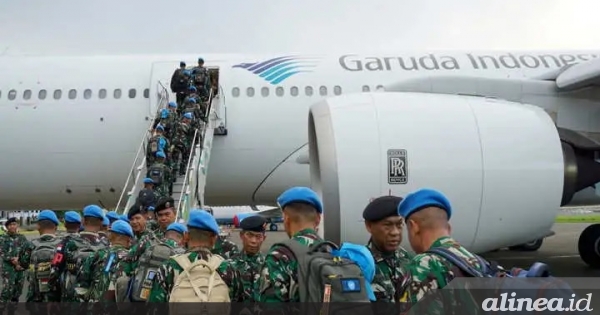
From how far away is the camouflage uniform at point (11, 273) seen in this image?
6.99 metres

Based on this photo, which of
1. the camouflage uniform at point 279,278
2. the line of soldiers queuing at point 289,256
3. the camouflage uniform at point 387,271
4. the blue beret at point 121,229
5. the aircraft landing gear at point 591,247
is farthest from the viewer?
the aircraft landing gear at point 591,247

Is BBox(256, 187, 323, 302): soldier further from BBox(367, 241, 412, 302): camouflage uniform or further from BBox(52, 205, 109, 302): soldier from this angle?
BBox(52, 205, 109, 302): soldier

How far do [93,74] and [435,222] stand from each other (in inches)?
383

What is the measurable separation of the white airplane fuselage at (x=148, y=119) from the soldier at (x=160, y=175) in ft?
5.37

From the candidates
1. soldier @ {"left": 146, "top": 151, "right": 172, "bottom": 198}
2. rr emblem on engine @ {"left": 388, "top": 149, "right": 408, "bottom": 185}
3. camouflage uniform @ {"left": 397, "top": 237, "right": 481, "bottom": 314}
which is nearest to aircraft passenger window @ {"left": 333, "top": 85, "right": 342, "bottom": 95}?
soldier @ {"left": 146, "top": 151, "right": 172, "bottom": 198}

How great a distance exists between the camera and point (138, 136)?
10.5m

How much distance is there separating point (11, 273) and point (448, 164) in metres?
5.10

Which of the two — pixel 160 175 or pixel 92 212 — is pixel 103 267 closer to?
pixel 92 212

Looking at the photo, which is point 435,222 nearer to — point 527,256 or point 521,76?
point 521,76

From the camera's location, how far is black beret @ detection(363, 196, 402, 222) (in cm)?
300

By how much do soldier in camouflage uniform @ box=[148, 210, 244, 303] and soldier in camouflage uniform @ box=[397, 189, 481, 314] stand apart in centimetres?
103

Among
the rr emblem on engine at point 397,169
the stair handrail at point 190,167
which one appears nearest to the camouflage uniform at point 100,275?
the rr emblem on engine at point 397,169

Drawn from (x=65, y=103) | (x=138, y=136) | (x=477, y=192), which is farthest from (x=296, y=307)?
(x=65, y=103)

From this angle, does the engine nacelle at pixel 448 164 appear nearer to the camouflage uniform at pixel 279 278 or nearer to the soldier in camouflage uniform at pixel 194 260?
the soldier in camouflage uniform at pixel 194 260
